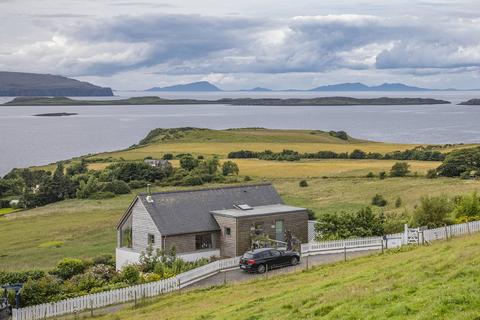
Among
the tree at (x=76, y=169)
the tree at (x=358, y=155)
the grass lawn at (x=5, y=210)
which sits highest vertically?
the tree at (x=358, y=155)

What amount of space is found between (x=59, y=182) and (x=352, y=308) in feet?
253

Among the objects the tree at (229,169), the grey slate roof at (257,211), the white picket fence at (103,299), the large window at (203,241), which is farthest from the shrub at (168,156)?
the white picket fence at (103,299)

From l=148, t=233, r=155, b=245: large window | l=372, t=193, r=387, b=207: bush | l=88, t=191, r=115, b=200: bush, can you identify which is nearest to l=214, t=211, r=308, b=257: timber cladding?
l=148, t=233, r=155, b=245: large window

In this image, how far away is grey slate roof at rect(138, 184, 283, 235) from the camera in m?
38.8

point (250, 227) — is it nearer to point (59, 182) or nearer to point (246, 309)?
point (246, 309)

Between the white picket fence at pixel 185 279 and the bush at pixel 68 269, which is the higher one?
the white picket fence at pixel 185 279

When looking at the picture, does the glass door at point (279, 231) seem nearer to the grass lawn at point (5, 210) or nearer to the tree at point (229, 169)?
the grass lawn at point (5, 210)

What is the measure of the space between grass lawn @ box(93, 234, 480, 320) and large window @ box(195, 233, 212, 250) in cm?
1003

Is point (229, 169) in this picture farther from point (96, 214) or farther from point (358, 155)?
point (358, 155)

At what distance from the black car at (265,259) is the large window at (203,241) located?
6088 millimetres

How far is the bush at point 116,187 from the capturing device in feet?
283

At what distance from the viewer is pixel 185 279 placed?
31.0 metres

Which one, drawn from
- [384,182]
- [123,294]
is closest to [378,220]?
[123,294]

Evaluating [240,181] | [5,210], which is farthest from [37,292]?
[240,181]
